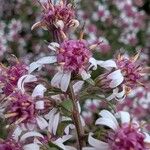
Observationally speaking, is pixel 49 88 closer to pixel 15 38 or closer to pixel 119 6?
pixel 15 38

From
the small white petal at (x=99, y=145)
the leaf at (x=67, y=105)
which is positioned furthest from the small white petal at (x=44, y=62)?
the small white petal at (x=99, y=145)

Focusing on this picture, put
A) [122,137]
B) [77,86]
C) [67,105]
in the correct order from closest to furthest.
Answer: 1. [122,137]
2. [67,105]
3. [77,86]

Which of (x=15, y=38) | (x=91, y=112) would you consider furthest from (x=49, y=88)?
(x=15, y=38)

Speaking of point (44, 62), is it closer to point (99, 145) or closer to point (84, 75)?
point (84, 75)

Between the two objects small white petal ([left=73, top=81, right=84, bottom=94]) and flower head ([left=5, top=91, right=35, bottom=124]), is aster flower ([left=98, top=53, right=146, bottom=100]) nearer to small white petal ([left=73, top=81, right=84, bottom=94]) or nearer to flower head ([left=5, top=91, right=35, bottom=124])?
small white petal ([left=73, top=81, right=84, bottom=94])

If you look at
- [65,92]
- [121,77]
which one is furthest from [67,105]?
[121,77]

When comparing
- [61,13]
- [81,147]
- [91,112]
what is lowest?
[91,112]
